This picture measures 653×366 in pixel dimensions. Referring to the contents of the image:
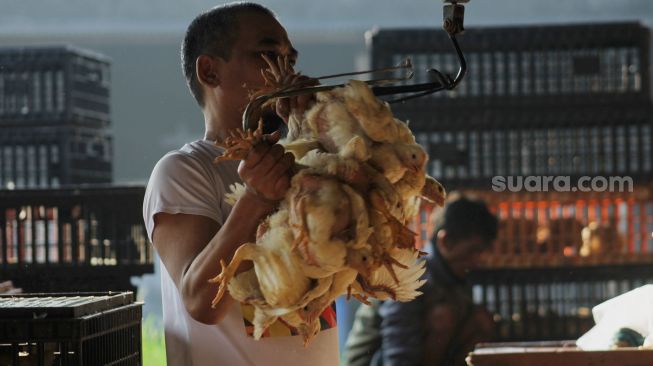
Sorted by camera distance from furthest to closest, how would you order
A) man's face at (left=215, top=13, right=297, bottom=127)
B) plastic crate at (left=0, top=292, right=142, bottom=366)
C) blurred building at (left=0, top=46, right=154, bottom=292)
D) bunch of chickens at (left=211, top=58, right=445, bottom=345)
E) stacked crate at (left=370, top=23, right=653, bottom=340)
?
1. stacked crate at (left=370, top=23, right=653, bottom=340)
2. blurred building at (left=0, top=46, right=154, bottom=292)
3. man's face at (left=215, top=13, right=297, bottom=127)
4. plastic crate at (left=0, top=292, right=142, bottom=366)
5. bunch of chickens at (left=211, top=58, right=445, bottom=345)

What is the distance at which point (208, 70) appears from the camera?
136 centimetres

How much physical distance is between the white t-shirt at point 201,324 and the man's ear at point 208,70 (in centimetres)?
9

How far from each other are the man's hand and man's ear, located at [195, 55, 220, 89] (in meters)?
0.42

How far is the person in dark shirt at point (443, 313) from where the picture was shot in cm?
281

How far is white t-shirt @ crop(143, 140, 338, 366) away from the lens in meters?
1.26

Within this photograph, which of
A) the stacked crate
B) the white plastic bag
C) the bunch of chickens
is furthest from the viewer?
the stacked crate

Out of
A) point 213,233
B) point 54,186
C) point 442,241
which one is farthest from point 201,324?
point 442,241

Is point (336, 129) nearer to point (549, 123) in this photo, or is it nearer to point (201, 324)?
point (201, 324)

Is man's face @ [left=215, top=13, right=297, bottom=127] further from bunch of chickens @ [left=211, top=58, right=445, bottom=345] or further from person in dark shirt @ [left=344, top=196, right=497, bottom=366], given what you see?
Answer: person in dark shirt @ [left=344, top=196, right=497, bottom=366]

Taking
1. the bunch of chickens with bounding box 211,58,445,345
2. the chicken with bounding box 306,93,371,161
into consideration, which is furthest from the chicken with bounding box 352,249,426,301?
the chicken with bounding box 306,93,371,161

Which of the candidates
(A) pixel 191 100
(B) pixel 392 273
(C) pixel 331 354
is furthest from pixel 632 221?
(B) pixel 392 273

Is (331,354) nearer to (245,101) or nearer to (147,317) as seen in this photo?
(245,101)

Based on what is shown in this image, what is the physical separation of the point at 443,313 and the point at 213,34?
1.66m

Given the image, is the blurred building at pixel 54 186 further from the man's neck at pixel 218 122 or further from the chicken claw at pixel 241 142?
the chicken claw at pixel 241 142
